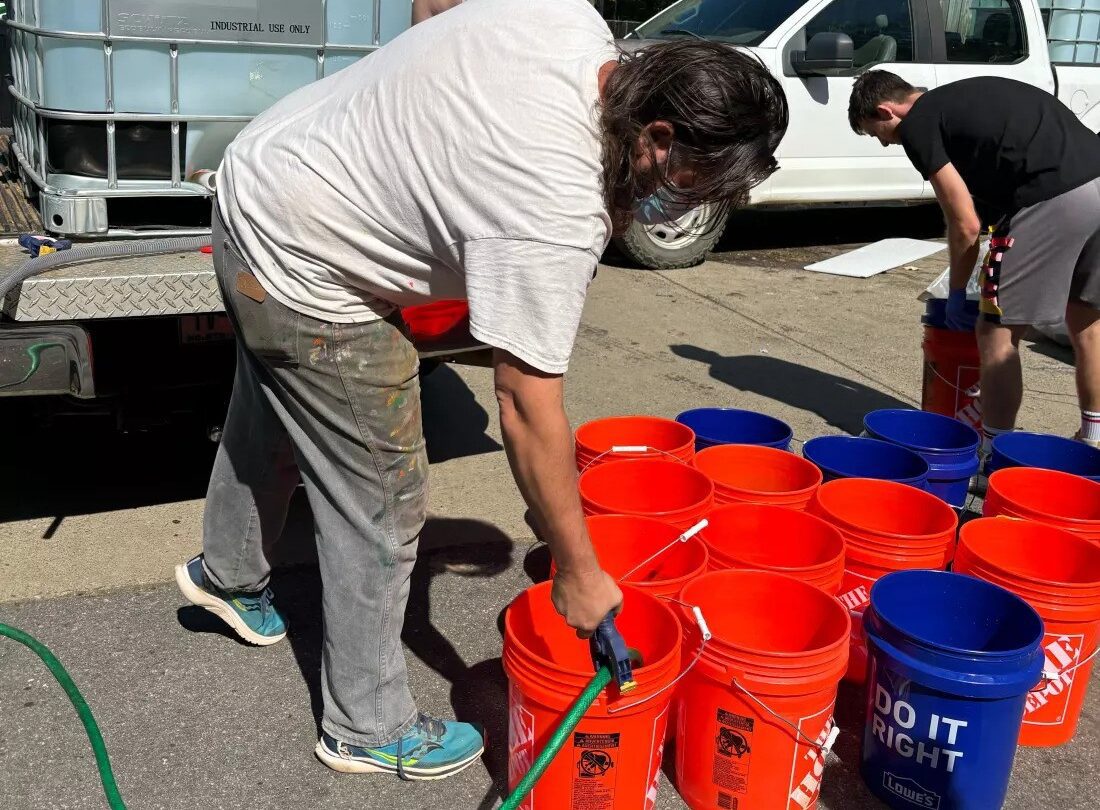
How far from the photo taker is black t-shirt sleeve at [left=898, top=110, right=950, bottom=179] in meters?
4.31

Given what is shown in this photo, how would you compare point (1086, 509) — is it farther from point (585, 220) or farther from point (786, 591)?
point (585, 220)

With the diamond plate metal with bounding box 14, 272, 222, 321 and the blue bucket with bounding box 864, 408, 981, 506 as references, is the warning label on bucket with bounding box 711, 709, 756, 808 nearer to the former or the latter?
the blue bucket with bounding box 864, 408, 981, 506

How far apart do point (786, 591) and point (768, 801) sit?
48 cm

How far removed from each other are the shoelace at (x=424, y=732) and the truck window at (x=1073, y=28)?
8.31 metres

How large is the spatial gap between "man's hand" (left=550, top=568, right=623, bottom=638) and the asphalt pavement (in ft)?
2.32

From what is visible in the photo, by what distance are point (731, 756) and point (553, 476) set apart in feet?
2.84

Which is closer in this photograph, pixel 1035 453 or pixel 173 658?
pixel 173 658

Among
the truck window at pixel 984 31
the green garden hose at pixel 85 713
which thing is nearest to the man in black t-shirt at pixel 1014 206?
the green garden hose at pixel 85 713

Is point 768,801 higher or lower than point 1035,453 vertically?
lower

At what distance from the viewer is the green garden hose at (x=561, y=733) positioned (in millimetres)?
1992

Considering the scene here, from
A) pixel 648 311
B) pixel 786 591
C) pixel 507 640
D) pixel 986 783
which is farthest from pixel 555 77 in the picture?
pixel 648 311

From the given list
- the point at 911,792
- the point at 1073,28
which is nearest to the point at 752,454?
the point at 911,792

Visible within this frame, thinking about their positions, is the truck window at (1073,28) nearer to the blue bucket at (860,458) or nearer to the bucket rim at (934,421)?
the bucket rim at (934,421)

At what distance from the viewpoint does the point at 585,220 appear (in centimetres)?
190
